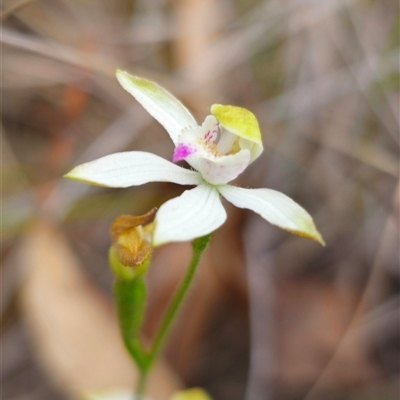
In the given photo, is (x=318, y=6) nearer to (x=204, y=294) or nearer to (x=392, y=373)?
(x=204, y=294)

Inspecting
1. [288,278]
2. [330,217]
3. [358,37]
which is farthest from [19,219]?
[358,37]

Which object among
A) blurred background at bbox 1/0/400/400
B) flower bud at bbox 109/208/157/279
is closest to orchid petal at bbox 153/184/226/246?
flower bud at bbox 109/208/157/279

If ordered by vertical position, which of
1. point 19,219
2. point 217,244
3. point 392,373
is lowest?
point 392,373

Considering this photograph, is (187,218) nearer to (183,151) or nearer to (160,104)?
(183,151)

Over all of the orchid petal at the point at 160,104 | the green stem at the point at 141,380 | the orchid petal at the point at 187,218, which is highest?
the orchid petal at the point at 160,104

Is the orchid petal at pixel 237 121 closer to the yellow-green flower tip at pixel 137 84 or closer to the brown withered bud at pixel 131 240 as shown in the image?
the yellow-green flower tip at pixel 137 84

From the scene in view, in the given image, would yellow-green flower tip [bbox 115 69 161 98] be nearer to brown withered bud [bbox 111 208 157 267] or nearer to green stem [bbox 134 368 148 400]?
brown withered bud [bbox 111 208 157 267]

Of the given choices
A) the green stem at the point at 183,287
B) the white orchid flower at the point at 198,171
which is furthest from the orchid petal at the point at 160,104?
the green stem at the point at 183,287
